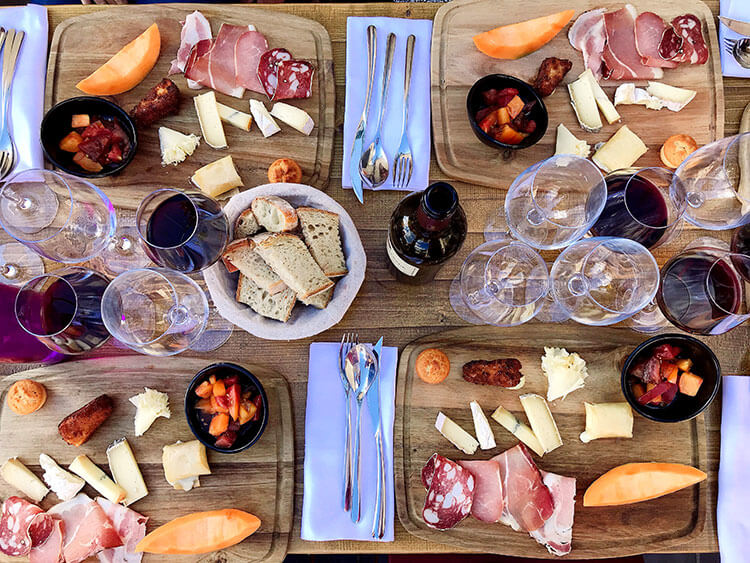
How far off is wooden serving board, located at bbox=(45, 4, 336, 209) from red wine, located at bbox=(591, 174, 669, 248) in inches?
26.2

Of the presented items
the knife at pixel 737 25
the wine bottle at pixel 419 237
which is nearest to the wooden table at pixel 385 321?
the wine bottle at pixel 419 237

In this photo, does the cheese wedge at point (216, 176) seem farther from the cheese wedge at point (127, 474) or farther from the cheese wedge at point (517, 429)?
the cheese wedge at point (517, 429)

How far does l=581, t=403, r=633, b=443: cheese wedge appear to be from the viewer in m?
1.17

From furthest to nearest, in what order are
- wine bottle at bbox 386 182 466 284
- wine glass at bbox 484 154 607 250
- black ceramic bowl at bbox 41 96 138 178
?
black ceramic bowl at bbox 41 96 138 178 → wine glass at bbox 484 154 607 250 → wine bottle at bbox 386 182 466 284

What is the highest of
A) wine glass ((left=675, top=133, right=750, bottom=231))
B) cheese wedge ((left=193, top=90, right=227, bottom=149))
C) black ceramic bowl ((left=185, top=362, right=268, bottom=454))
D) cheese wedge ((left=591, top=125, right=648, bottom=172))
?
cheese wedge ((left=193, top=90, right=227, bottom=149))

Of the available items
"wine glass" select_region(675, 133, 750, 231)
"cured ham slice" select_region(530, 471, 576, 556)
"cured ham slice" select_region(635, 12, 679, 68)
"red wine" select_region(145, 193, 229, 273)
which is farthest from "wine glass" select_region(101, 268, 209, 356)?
"cured ham slice" select_region(635, 12, 679, 68)

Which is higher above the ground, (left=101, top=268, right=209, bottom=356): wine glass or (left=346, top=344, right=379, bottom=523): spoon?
(left=101, top=268, right=209, bottom=356): wine glass

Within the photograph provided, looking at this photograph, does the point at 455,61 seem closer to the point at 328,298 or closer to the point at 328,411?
the point at 328,298

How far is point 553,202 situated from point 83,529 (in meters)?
1.26

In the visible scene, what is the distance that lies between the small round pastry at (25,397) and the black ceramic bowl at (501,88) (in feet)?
3.82

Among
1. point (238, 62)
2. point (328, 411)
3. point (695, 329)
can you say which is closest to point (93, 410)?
point (328, 411)

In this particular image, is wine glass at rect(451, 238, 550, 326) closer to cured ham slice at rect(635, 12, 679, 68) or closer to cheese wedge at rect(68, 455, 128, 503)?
cured ham slice at rect(635, 12, 679, 68)

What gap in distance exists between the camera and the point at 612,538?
1.17 meters

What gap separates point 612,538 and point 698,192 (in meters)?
0.81
